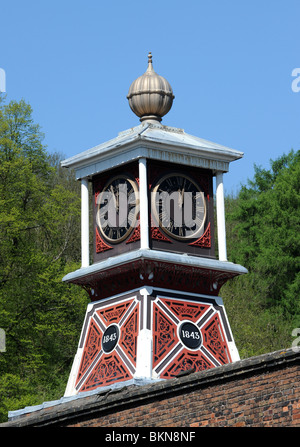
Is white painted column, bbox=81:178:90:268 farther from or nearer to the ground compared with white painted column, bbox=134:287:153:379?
farther from the ground

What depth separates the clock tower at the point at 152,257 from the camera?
29359 mm

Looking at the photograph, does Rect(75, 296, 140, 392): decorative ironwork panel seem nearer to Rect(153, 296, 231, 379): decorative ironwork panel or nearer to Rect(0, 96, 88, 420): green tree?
Rect(153, 296, 231, 379): decorative ironwork panel

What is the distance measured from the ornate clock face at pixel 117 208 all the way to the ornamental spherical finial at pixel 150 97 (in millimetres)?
1653

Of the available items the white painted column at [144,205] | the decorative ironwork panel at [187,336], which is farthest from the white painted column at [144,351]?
the white painted column at [144,205]

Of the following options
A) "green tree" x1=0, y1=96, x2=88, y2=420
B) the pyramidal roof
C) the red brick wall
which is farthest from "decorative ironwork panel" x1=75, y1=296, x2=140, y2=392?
"green tree" x1=0, y1=96, x2=88, y2=420

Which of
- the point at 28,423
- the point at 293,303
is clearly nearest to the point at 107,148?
the point at 28,423

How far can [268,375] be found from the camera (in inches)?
832

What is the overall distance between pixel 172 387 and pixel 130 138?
863cm

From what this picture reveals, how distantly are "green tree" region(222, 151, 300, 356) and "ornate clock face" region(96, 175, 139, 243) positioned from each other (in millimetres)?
14770

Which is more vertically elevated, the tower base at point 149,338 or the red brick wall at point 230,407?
the tower base at point 149,338

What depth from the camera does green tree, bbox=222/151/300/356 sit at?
47969 millimetres

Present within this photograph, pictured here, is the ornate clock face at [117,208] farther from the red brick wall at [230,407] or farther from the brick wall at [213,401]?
the red brick wall at [230,407]

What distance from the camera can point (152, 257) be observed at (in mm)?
29188
